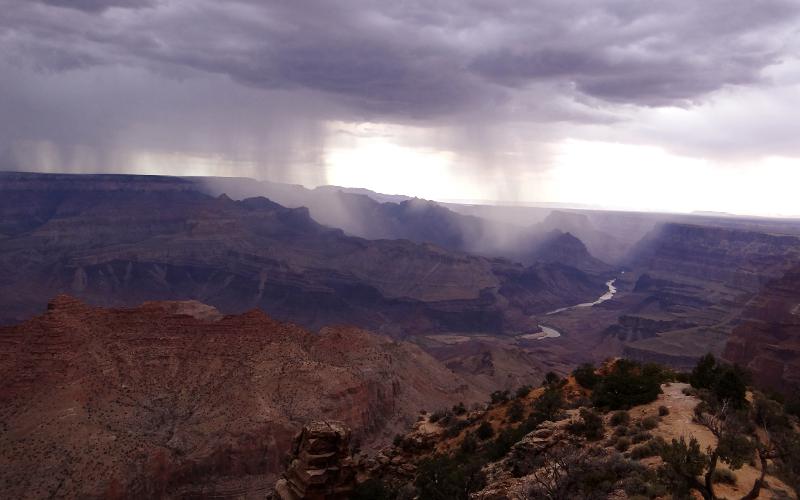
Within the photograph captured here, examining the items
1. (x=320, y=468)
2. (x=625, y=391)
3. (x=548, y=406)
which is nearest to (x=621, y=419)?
(x=625, y=391)

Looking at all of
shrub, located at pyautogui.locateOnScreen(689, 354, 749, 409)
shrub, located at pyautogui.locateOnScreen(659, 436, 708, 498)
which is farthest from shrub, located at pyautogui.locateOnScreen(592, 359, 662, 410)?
shrub, located at pyautogui.locateOnScreen(659, 436, 708, 498)

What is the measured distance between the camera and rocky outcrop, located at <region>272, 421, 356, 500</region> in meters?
26.6

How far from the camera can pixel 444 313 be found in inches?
7219

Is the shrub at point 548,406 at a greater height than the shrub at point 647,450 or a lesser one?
lesser

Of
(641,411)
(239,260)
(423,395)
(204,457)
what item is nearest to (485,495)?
(641,411)

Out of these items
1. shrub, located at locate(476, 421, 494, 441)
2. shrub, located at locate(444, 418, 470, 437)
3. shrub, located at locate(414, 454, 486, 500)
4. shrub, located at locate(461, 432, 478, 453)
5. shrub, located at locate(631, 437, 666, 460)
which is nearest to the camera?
shrub, located at locate(631, 437, 666, 460)

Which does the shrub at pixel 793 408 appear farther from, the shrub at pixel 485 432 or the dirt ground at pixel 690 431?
the shrub at pixel 485 432

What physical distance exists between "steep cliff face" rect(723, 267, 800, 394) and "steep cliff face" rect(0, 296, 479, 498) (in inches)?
1804

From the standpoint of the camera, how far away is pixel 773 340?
86.9m

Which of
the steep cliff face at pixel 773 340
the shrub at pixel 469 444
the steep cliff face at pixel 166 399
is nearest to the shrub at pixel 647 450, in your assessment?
the shrub at pixel 469 444

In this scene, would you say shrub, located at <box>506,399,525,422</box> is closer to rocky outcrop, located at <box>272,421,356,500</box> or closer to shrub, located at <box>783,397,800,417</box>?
rocky outcrop, located at <box>272,421,356,500</box>

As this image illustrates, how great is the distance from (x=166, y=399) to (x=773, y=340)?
83.4m

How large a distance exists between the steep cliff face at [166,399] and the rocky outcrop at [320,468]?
22.4 meters

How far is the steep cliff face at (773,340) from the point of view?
7581 centimetres
